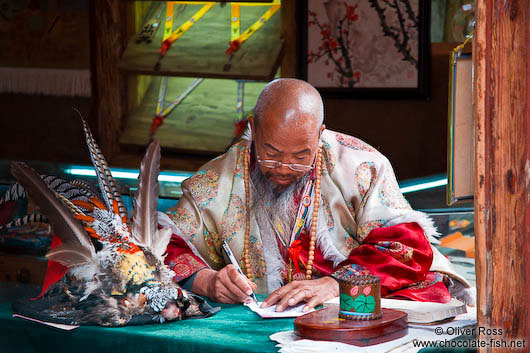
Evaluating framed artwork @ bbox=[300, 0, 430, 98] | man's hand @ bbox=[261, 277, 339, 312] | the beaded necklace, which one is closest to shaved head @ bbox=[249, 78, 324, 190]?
the beaded necklace

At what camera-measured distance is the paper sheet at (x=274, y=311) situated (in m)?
2.63

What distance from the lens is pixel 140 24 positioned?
6.75 metres

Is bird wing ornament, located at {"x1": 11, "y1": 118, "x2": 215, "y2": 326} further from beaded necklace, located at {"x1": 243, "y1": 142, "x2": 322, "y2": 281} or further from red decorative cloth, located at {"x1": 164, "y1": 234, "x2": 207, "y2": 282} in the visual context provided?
beaded necklace, located at {"x1": 243, "y1": 142, "x2": 322, "y2": 281}

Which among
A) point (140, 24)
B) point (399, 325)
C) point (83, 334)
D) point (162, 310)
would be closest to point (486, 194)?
point (399, 325)

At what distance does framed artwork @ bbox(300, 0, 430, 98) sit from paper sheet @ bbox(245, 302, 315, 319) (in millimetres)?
3424

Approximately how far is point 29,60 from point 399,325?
544 centimetres

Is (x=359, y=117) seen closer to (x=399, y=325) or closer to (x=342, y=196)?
(x=342, y=196)

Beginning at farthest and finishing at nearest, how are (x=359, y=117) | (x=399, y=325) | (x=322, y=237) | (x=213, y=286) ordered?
(x=359, y=117)
(x=322, y=237)
(x=213, y=286)
(x=399, y=325)

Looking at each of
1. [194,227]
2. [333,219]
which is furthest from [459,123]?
[194,227]

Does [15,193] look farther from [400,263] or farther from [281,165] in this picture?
[400,263]

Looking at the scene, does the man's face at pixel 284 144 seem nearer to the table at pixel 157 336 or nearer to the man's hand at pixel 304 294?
the man's hand at pixel 304 294

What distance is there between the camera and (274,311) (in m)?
2.68

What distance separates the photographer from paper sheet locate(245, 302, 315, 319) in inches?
103

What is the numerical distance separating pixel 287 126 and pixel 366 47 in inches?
125
